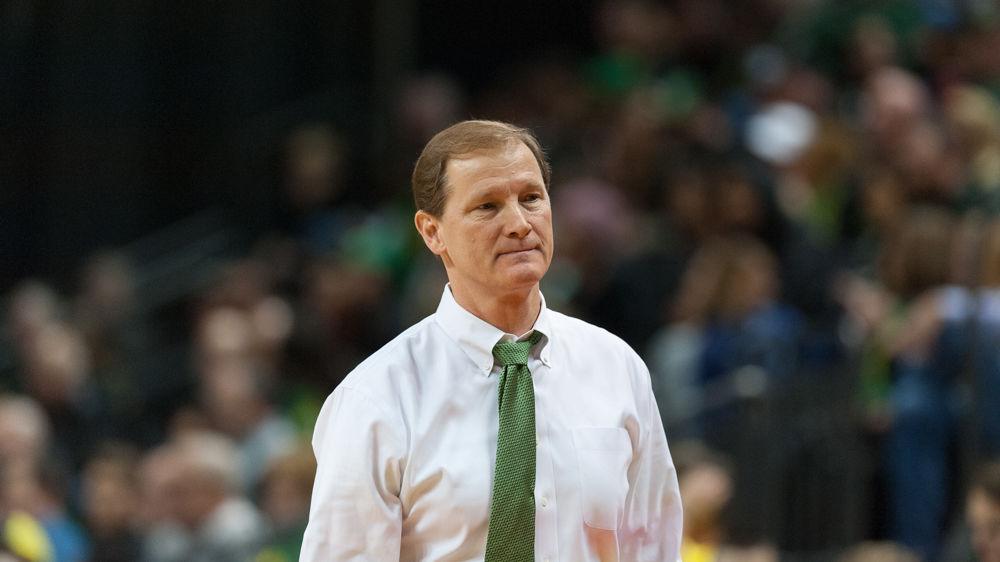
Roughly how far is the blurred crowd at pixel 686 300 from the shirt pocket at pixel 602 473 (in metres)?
2.31

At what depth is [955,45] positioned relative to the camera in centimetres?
971

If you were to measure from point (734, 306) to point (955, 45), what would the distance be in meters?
2.72

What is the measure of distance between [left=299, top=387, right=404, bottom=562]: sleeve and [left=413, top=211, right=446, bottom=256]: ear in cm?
35

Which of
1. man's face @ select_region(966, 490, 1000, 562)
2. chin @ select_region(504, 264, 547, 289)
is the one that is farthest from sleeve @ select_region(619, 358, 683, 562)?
man's face @ select_region(966, 490, 1000, 562)

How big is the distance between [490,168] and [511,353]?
1.19 feet

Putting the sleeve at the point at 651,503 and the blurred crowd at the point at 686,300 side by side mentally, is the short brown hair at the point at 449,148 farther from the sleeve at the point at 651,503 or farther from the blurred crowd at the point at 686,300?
the blurred crowd at the point at 686,300

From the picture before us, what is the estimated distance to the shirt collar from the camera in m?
3.43

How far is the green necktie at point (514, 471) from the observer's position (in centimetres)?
325

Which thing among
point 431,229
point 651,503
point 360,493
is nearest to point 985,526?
point 651,503

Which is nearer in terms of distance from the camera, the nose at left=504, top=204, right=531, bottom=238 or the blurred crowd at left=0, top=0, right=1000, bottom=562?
the nose at left=504, top=204, right=531, bottom=238

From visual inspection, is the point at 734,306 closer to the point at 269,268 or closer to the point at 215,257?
the point at 269,268

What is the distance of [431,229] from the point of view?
3480mm

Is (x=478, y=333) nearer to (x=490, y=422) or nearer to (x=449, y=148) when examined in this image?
(x=490, y=422)

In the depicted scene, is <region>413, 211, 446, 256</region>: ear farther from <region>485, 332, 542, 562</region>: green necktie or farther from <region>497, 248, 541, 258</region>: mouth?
Result: <region>485, 332, 542, 562</region>: green necktie
